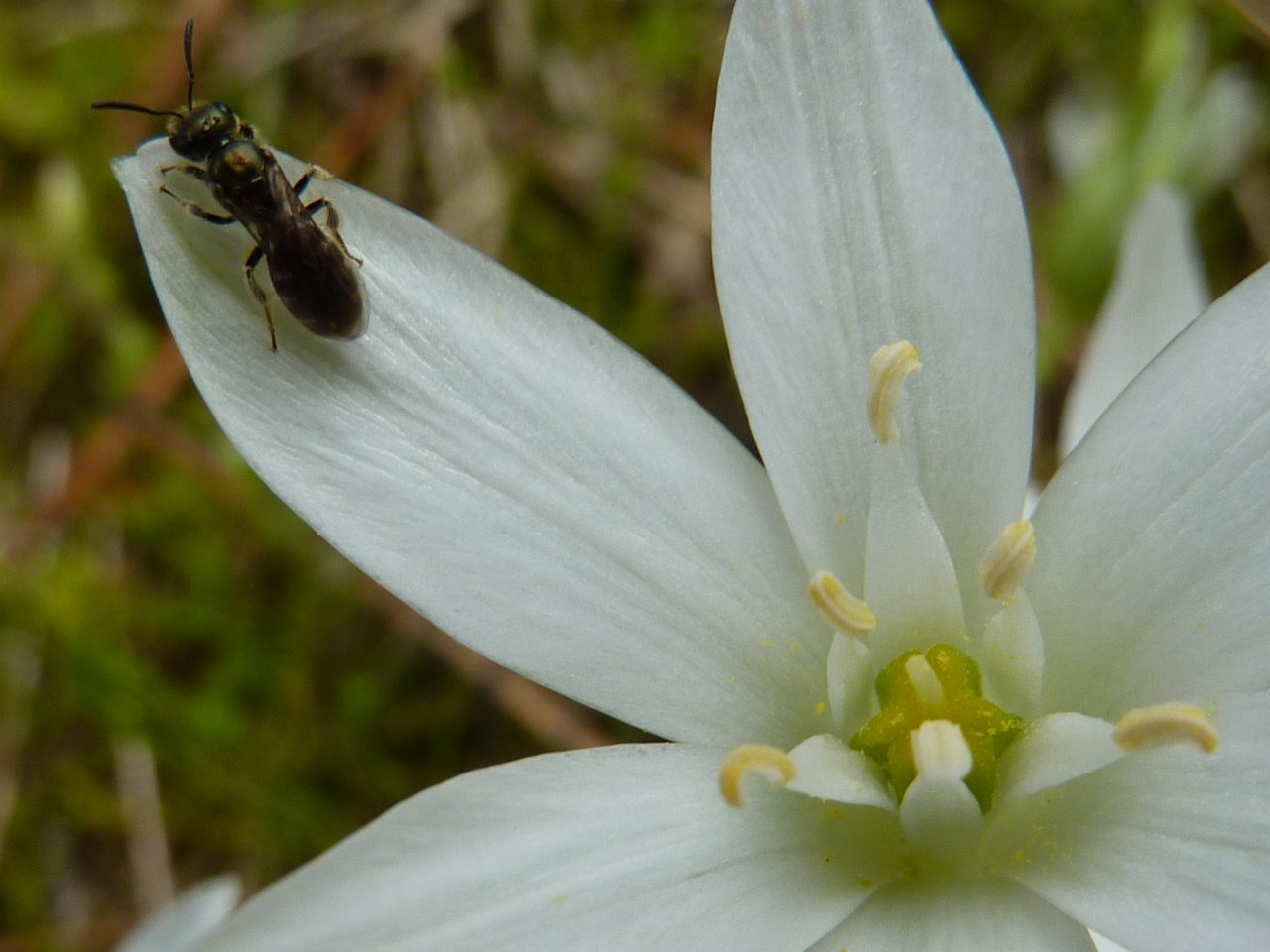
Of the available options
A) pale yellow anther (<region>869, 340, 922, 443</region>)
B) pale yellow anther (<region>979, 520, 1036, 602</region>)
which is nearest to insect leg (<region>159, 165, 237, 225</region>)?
pale yellow anther (<region>869, 340, 922, 443</region>)

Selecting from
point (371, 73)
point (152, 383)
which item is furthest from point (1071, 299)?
point (152, 383)

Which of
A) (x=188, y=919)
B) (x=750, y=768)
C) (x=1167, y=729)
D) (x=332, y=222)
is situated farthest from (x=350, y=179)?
(x=1167, y=729)

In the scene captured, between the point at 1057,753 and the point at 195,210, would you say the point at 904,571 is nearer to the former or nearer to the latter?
the point at 1057,753

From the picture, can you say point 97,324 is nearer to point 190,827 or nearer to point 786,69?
point 190,827

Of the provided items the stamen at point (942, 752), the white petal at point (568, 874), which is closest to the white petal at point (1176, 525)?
the stamen at point (942, 752)

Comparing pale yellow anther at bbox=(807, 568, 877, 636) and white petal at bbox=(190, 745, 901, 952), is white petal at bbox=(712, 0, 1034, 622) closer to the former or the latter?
pale yellow anther at bbox=(807, 568, 877, 636)

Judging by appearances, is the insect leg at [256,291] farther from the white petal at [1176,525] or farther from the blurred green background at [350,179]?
the blurred green background at [350,179]

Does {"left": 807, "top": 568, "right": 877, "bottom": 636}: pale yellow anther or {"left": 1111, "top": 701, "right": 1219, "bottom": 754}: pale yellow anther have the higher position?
{"left": 807, "top": 568, "right": 877, "bottom": 636}: pale yellow anther
